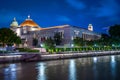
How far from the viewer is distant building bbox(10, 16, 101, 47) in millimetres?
77375

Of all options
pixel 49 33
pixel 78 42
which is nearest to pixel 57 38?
pixel 49 33

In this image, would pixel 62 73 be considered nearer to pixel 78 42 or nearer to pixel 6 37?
pixel 6 37

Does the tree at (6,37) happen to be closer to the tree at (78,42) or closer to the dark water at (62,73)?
the tree at (78,42)

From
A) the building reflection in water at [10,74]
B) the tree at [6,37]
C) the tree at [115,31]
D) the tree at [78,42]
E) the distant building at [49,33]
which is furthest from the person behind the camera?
the tree at [115,31]

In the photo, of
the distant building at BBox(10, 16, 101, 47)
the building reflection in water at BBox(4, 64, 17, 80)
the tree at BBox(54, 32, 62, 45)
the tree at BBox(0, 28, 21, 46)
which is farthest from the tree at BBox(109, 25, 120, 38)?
the building reflection in water at BBox(4, 64, 17, 80)

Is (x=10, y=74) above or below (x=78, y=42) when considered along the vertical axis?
below

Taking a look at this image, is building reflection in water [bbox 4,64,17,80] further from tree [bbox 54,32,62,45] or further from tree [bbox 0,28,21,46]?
tree [bbox 54,32,62,45]

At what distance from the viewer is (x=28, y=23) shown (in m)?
97.0

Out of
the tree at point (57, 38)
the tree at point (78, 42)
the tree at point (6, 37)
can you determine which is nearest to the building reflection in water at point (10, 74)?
the tree at point (6, 37)

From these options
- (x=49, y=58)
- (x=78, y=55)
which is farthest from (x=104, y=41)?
(x=49, y=58)

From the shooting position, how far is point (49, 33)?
83.4m

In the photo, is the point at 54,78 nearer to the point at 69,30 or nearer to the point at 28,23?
the point at 69,30

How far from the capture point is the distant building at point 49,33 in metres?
77.4

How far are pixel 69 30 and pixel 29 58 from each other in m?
39.4
